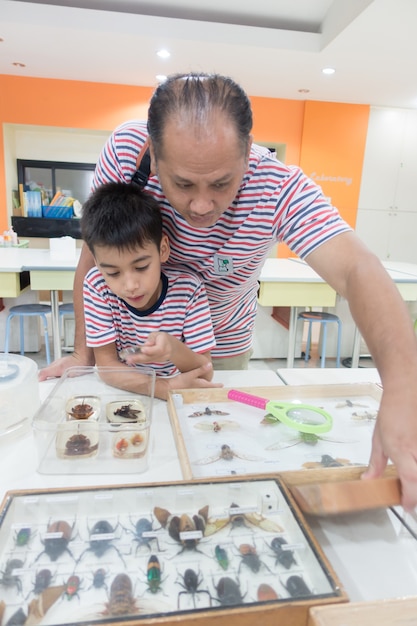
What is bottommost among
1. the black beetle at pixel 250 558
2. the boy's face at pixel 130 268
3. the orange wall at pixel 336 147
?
the black beetle at pixel 250 558

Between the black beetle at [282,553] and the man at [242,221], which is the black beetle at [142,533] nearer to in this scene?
the black beetle at [282,553]

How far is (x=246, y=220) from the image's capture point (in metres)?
0.98

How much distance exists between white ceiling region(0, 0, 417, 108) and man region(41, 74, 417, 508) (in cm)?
295

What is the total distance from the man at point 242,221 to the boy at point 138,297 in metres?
0.06

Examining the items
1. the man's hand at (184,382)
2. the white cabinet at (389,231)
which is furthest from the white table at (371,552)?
the white cabinet at (389,231)

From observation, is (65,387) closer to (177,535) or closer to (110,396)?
(110,396)

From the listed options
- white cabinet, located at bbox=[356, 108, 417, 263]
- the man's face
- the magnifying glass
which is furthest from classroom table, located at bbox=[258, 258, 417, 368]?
white cabinet, located at bbox=[356, 108, 417, 263]

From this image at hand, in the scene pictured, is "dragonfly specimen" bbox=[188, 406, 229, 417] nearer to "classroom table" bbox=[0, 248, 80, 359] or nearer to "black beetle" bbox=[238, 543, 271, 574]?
"black beetle" bbox=[238, 543, 271, 574]

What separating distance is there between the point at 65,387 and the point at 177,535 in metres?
0.52

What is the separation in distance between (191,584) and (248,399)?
1.56ft

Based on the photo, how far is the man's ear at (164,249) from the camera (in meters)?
1.02

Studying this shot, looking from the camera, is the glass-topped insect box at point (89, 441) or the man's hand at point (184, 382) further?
the man's hand at point (184, 382)

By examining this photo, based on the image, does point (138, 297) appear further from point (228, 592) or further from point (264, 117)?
point (264, 117)

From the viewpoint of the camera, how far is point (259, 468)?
2.38 ft
